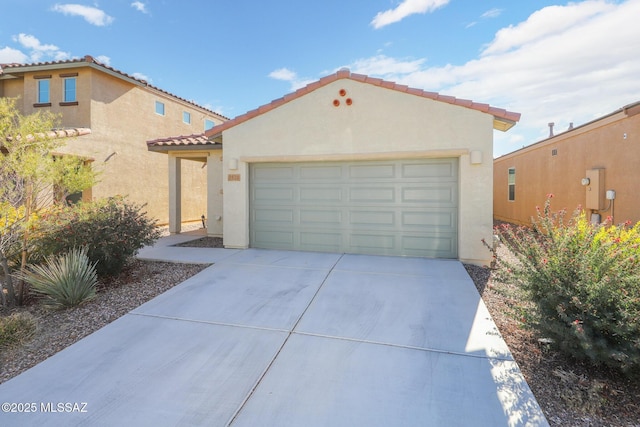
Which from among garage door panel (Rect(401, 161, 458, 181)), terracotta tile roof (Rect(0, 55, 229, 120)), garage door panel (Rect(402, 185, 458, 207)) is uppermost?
terracotta tile roof (Rect(0, 55, 229, 120))

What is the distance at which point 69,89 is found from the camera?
13.1 meters

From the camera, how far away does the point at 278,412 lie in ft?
8.96

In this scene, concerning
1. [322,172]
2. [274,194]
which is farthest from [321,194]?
[274,194]

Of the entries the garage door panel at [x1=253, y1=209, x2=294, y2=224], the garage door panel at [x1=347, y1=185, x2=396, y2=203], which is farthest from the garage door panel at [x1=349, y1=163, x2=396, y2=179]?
the garage door panel at [x1=253, y1=209, x2=294, y2=224]

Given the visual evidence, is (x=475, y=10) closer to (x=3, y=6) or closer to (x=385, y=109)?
(x=385, y=109)

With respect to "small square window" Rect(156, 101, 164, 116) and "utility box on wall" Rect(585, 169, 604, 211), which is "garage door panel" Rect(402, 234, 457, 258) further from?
"small square window" Rect(156, 101, 164, 116)

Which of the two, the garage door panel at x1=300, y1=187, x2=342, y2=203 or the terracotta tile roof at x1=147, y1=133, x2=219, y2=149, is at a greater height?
the terracotta tile roof at x1=147, y1=133, x2=219, y2=149

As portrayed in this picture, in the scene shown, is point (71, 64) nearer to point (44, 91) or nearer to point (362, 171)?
point (44, 91)

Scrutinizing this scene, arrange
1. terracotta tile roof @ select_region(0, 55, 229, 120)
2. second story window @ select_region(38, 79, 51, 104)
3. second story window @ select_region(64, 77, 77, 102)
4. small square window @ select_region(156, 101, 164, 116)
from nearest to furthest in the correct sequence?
terracotta tile roof @ select_region(0, 55, 229, 120) → second story window @ select_region(64, 77, 77, 102) → second story window @ select_region(38, 79, 51, 104) → small square window @ select_region(156, 101, 164, 116)

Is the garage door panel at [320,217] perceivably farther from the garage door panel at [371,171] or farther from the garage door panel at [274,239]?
the garage door panel at [371,171]

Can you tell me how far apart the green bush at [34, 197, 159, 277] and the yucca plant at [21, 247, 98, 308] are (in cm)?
50

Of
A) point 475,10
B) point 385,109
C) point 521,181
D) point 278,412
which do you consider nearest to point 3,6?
point 385,109

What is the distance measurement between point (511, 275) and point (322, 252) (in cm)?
517

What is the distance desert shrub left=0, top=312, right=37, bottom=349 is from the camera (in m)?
4.04
